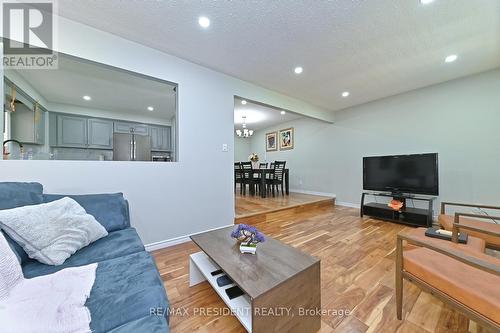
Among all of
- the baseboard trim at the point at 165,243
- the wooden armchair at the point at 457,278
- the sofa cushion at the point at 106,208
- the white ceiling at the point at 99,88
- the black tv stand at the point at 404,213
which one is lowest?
the baseboard trim at the point at 165,243

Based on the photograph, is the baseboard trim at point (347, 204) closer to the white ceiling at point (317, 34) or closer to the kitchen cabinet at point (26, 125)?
the white ceiling at point (317, 34)

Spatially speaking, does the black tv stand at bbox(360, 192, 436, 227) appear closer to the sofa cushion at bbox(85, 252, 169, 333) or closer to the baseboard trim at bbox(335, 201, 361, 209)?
the baseboard trim at bbox(335, 201, 361, 209)

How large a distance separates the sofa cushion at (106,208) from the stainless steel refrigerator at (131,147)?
11.5 ft

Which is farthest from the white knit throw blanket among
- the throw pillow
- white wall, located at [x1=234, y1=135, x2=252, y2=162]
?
white wall, located at [x1=234, y1=135, x2=252, y2=162]

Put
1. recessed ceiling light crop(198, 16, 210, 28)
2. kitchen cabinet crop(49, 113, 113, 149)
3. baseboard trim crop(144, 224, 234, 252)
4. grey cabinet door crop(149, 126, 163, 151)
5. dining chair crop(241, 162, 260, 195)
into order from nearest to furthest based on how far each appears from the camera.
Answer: recessed ceiling light crop(198, 16, 210, 28)
baseboard trim crop(144, 224, 234, 252)
kitchen cabinet crop(49, 113, 113, 149)
dining chair crop(241, 162, 260, 195)
grey cabinet door crop(149, 126, 163, 151)

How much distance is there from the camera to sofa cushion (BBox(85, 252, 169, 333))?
30.4 inches

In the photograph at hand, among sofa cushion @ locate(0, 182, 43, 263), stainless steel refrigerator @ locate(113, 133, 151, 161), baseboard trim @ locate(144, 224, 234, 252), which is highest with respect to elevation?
stainless steel refrigerator @ locate(113, 133, 151, 161)

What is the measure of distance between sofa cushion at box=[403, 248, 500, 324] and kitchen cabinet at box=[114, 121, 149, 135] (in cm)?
577

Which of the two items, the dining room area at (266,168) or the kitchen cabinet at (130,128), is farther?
the kitchen cabinet at (130,128)

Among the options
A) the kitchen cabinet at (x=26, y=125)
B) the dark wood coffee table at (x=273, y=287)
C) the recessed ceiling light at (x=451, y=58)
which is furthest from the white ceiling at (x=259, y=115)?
the kitchen cabinet at (x=26, y=125)

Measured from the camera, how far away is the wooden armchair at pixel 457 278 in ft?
2.90

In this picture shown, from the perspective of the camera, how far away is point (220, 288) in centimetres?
121

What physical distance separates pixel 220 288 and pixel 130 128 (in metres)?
5.08

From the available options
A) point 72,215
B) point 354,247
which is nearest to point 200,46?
point 72,215
